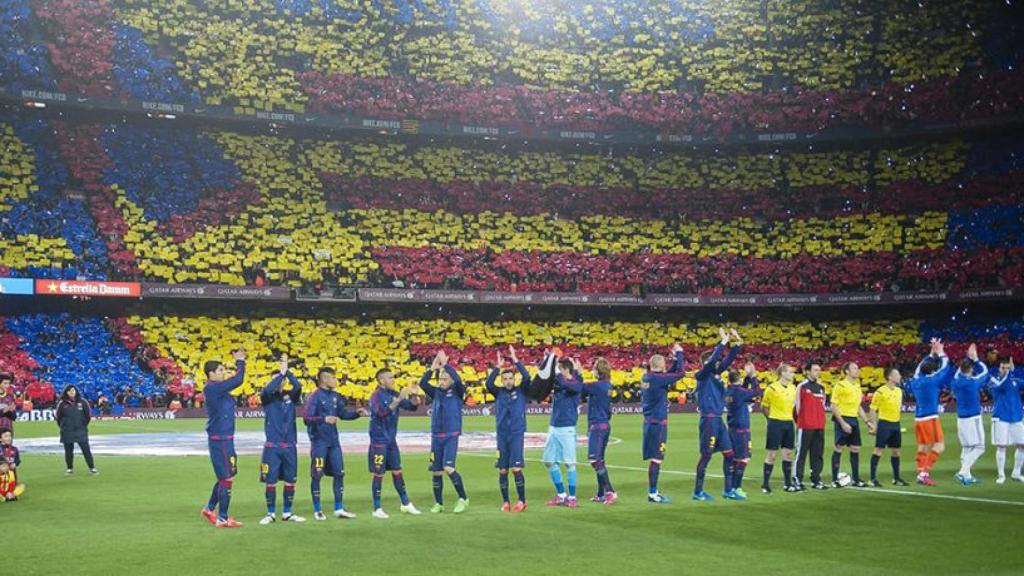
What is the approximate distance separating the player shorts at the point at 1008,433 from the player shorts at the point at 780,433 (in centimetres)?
504

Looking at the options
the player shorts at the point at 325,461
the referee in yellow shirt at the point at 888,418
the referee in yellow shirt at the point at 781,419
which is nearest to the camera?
the player shorts at the point at 325,461

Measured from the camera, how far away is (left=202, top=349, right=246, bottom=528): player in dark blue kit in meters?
17.7

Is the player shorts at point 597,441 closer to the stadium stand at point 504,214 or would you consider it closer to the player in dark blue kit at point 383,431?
the player in dark blue kit at point 383,431

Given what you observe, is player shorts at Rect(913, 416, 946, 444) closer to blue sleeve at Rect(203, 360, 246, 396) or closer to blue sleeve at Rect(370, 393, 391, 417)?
blue sleeve at Rect(370, 393, 391, 417)

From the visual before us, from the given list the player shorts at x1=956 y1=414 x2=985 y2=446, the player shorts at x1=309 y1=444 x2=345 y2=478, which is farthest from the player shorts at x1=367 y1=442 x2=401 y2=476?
the player shorts at x1=956 y1=414 x2=985 y2=446

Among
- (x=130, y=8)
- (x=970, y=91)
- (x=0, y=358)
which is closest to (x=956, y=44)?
(x=970, y=91)

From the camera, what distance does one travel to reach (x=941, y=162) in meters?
66.2

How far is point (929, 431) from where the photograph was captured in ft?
76.7

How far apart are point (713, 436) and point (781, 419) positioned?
6.23 ft

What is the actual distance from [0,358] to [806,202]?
146 ft

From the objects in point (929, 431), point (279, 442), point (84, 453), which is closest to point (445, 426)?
point (279, 442)

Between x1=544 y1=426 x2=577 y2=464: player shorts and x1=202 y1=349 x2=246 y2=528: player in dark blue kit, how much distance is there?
220 inches

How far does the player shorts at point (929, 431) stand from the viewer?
2330 centimetres

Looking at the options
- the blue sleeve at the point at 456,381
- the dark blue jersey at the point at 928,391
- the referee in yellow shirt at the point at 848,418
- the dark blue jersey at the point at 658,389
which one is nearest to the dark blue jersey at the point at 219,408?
the blue sleeve at the point at 456,381
